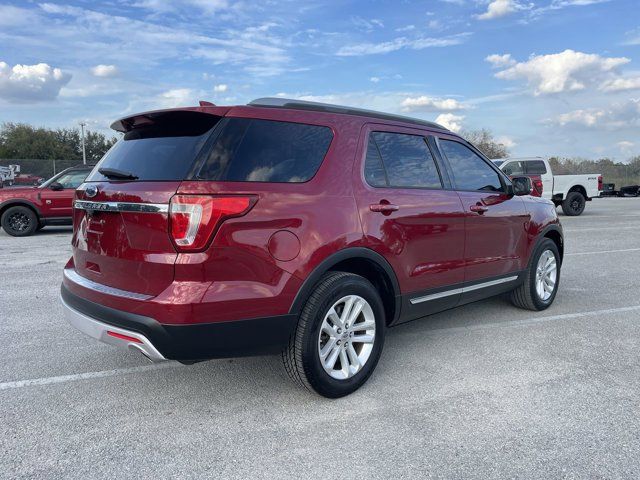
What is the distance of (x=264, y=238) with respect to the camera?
2885 millimetres

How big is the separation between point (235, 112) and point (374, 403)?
6.59 feet

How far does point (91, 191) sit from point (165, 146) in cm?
57

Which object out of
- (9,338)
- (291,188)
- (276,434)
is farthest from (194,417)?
(9,338)

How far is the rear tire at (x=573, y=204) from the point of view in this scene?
17900 millimetres

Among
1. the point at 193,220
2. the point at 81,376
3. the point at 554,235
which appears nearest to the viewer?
the point at 193,220

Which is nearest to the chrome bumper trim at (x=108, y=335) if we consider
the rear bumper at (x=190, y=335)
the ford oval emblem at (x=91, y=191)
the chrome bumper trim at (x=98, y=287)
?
the rear bumper at (x=190, y=335)

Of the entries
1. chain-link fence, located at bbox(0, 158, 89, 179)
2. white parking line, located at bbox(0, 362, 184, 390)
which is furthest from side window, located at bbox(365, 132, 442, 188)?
chain-link fence, located at bbox(0, 158, 89, 179)

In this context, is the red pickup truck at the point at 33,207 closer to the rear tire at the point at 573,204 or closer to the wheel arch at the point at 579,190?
the rear tire at the point at 573,204

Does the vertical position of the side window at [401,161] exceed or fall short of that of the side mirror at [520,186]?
it exceeds it

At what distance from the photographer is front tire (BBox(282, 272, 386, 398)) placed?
3113 mm

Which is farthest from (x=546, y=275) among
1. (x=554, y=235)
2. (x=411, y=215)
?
(x=411, y=215)

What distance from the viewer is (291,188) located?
305 centimetres

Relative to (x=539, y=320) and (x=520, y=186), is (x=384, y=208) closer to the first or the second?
(x=520, y=186)

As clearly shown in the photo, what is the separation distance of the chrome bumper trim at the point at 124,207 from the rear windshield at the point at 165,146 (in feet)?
0.60
